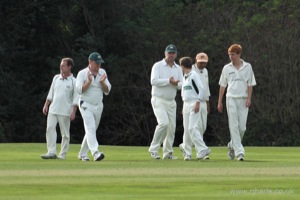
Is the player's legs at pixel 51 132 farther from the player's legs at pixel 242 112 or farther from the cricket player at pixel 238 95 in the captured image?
the player's legs at pixel 242 112

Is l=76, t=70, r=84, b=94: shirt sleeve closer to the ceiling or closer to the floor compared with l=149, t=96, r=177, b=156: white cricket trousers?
closer to the ceiling

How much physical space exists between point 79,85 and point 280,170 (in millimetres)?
4688

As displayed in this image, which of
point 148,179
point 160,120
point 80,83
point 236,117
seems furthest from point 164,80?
point 148,179

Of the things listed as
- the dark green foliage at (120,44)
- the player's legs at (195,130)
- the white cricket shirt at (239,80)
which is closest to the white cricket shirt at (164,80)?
the player's legs at (195,130)

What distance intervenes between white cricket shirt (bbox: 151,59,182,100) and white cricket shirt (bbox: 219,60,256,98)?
3.28ft

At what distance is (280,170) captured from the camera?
60.2ft

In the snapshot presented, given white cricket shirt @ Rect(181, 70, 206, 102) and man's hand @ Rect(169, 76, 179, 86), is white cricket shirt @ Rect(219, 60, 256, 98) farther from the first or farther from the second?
man's hand @ Rect(169, 76, 179, 86)

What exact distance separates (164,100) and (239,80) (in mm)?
1561

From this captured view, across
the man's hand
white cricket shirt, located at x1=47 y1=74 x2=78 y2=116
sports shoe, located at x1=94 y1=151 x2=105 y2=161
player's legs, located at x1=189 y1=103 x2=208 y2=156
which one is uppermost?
the man's hand

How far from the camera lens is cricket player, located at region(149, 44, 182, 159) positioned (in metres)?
22.6

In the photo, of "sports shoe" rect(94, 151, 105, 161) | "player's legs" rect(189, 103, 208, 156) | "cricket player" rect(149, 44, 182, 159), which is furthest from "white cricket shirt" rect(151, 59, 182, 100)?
"sports shoe" rect(94, 151, 105, 161)

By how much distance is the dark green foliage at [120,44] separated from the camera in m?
48.3

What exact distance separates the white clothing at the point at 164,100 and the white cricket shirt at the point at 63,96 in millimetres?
1622

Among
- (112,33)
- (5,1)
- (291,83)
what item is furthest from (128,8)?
(291,83)
